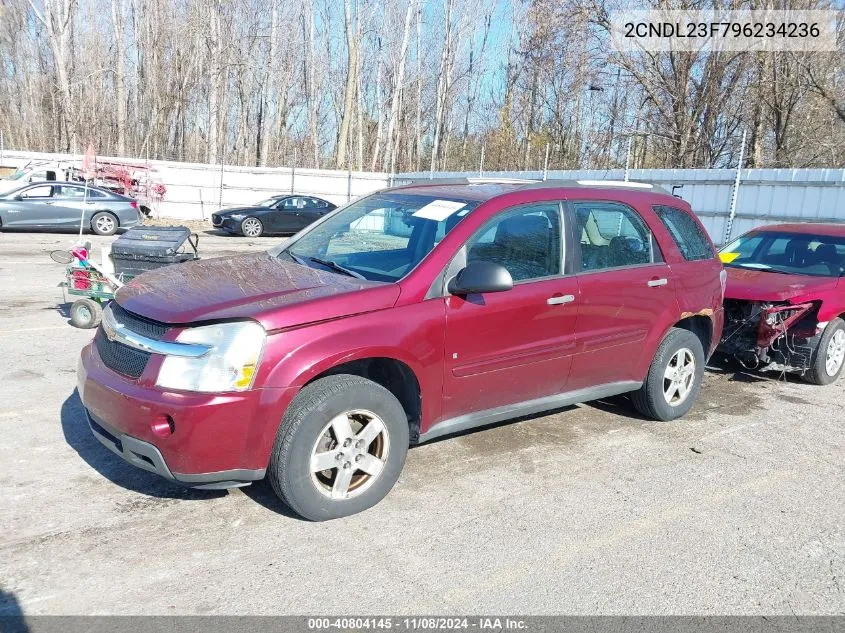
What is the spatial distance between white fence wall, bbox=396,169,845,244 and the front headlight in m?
11.5

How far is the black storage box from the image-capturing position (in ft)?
25.1

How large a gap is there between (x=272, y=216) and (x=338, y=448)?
1937 centimetres

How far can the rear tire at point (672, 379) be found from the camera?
549 centimetres

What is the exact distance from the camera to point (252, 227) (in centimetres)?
2175

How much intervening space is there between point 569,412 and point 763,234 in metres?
3.95

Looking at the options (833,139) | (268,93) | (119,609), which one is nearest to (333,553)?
(119,609)

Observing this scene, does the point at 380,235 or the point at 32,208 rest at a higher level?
the point at 380,235

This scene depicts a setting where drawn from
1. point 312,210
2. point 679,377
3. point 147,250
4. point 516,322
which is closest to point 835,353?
point 679,377

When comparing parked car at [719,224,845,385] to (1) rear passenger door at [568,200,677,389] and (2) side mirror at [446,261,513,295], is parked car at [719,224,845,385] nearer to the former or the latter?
(1) rear passenger door at [568,200,677,389]

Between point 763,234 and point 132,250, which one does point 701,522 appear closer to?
point 763,234

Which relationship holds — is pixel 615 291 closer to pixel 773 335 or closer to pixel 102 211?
pixel 773 335

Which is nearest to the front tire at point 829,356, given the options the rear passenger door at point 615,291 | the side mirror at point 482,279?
the rear passenger door at point 615,291

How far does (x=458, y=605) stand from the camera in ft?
10.2

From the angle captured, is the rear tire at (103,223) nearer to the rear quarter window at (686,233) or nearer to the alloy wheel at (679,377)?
the rear quarter window at (686,233)
